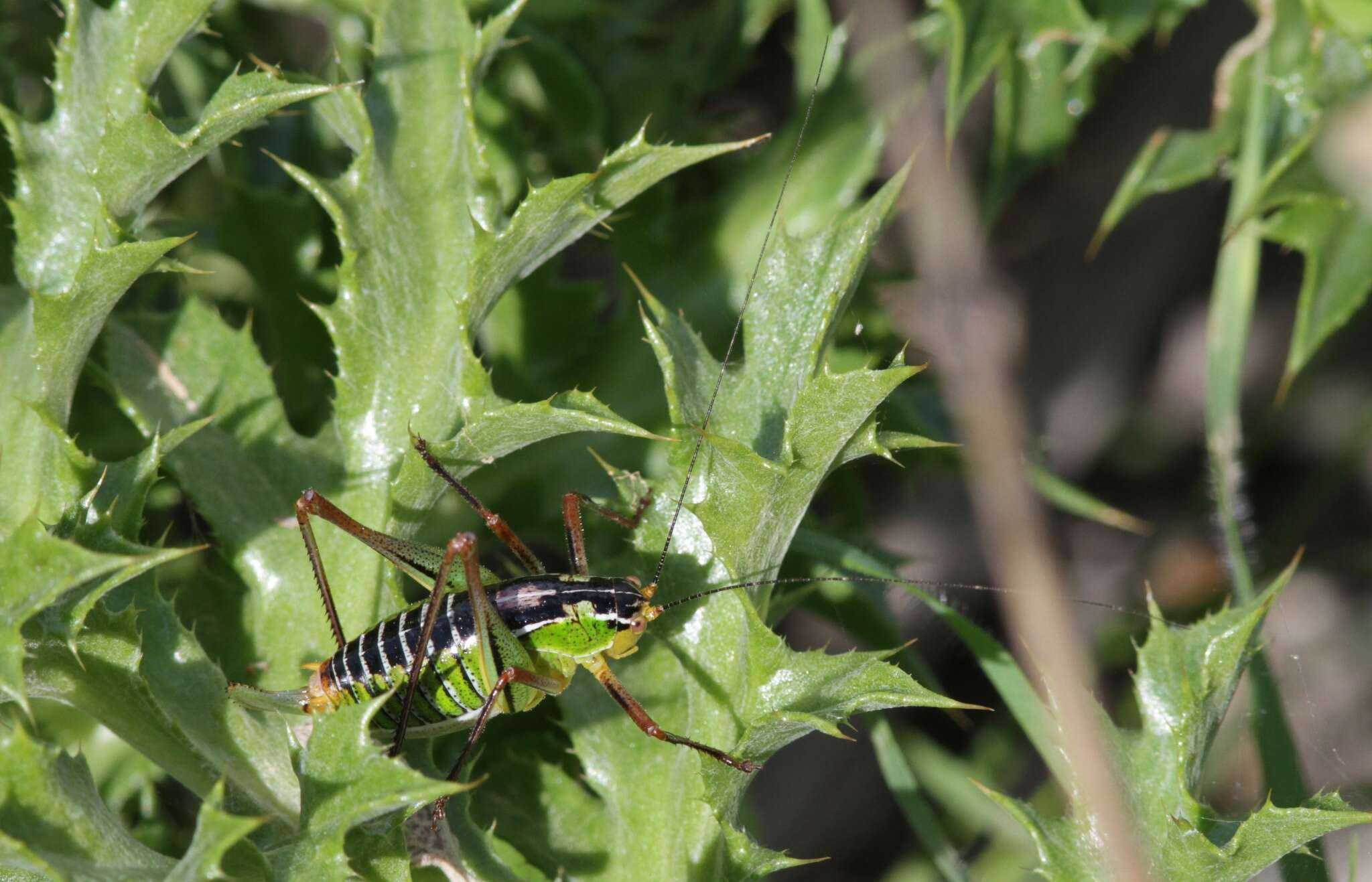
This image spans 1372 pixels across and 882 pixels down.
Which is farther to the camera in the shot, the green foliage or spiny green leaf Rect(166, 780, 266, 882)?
the green foliage

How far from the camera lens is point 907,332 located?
110 inches

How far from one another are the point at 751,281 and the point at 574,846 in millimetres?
1033

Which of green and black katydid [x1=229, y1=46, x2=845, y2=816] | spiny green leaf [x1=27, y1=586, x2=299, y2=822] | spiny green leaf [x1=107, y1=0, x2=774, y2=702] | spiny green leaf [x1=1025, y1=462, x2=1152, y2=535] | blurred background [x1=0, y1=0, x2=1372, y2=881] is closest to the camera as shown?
spiny green leaf [x1=27, y1=586, x2=299, y2=822]

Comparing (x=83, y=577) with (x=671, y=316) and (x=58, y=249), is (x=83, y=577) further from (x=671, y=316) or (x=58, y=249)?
(x=671, y=316)

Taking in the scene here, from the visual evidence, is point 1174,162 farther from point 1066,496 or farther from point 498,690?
point 498,690

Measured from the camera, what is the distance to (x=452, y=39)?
6.79 ft

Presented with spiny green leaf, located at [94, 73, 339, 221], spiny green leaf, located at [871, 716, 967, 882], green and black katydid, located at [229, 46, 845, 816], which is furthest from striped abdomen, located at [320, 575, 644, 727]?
spiny green leaf, located at [94, 73, 339, 221]

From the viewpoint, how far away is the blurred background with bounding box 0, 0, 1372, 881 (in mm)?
2424

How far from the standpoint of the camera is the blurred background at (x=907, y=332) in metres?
2.42

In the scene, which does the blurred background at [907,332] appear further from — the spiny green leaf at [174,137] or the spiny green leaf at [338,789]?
the spiny green leaf at [338,789]

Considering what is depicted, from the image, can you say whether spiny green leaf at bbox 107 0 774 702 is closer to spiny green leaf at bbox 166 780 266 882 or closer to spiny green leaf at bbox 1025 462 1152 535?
spiny green leaf at bbox 166 780 266 882

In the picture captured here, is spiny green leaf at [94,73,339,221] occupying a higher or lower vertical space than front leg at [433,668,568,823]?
higher

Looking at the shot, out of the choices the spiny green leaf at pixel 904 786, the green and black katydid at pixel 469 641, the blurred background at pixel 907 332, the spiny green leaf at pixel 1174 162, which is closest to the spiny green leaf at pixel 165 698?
the green and black katydid at pixel 469 641

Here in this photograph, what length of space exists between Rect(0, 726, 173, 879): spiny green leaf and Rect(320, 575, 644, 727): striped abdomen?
1.26 feet
